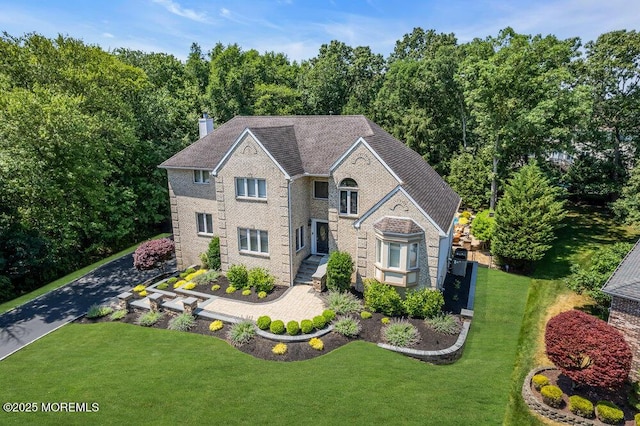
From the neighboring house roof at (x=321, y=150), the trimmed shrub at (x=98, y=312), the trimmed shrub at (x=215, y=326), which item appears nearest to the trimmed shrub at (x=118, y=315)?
the trimmed shrub at (x=98, y=312)

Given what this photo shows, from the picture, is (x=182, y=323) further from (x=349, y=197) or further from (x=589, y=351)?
(x=589, y=351)

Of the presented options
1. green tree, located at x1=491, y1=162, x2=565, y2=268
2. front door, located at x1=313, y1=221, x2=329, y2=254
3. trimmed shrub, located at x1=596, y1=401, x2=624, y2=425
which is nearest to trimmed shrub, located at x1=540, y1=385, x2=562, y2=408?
trimmed shrub, located at x1=596, y1=401, x2=624, y2=425

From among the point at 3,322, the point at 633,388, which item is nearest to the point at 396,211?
the point at 633,388

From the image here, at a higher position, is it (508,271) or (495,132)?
(495,132)

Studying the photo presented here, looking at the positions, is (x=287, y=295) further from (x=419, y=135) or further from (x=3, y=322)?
(x=419, y=135)

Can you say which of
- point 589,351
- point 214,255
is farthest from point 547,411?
point 214,255

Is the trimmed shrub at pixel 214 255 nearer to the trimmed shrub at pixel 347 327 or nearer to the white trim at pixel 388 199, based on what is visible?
the white trim at pixel 388 199

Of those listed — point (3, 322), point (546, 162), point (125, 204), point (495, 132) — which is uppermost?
point (495, 132)
